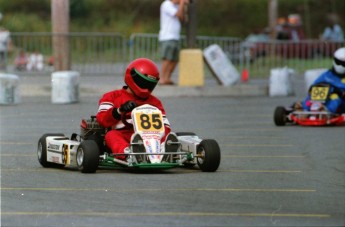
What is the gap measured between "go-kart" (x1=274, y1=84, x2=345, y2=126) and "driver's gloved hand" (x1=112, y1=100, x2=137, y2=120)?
23.3ft

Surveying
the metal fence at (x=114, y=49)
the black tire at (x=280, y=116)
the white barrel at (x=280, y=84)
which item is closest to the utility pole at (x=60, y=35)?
the metal fence at (x=114, y=49)

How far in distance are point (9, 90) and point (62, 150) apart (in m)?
11.5

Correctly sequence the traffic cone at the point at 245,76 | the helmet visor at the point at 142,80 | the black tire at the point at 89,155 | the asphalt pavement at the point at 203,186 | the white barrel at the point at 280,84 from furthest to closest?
1. the traffic cone at the point at 245,76
2. the white barrel at the point at 280,84
3. the helmet visor at the point at 142,80
4. the black tire at the point at 89,155
5. the asphalt pavement at the point at 203,186

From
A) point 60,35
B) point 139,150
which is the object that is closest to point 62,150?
point 139,150

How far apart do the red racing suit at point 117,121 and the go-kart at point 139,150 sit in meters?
0.09

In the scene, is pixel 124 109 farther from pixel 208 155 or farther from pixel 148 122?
pixel 208 155

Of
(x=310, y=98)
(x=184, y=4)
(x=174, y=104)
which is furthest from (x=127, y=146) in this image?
(x=184, y=4)

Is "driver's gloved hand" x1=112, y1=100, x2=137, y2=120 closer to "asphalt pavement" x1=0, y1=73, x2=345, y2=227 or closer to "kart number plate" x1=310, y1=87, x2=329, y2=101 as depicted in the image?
"asphalt pavement" x1=0, y1=73, x2=345, y2=227

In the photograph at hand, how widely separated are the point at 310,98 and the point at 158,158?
7438mm

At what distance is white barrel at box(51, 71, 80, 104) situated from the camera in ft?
81.3

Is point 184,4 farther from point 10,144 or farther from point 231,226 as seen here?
point 231,226

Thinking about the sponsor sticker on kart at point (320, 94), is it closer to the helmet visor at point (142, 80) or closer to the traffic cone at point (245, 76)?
the helmet visor at point (142, 80)

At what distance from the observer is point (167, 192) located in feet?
36.9

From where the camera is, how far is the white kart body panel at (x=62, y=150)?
505 inches
